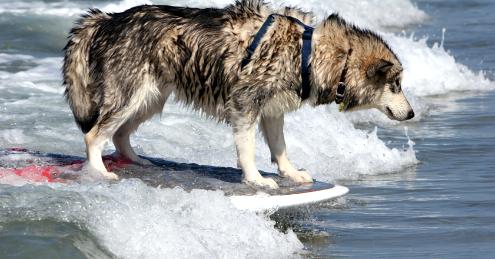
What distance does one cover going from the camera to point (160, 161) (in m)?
9.96

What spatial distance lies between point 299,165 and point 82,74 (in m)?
3.26

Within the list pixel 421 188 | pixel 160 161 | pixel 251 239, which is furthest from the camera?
pixel 421 188

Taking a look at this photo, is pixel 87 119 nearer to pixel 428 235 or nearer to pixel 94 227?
pixel 94 227

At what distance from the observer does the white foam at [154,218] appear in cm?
764

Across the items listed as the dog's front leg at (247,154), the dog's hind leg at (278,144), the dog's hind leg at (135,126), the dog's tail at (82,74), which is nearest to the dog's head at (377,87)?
the dog's hind leg at (278,144)

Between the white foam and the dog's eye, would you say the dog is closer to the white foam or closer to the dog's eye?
the dog's eye

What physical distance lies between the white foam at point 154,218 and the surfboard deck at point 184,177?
19 centimetres

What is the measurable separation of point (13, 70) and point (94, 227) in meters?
8.64

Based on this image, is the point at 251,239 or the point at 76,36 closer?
the point at 251,239

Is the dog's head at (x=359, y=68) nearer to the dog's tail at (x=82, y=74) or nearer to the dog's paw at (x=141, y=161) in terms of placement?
the dog's paw at (x=141, y=161)

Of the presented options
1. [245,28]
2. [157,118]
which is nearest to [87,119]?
Answer: [245,28]

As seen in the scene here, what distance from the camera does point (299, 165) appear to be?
11875 millimetres

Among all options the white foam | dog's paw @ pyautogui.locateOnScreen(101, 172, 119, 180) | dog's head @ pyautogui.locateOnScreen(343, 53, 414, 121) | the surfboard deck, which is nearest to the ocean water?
the white foam

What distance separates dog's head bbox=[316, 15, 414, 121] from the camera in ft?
29.6
